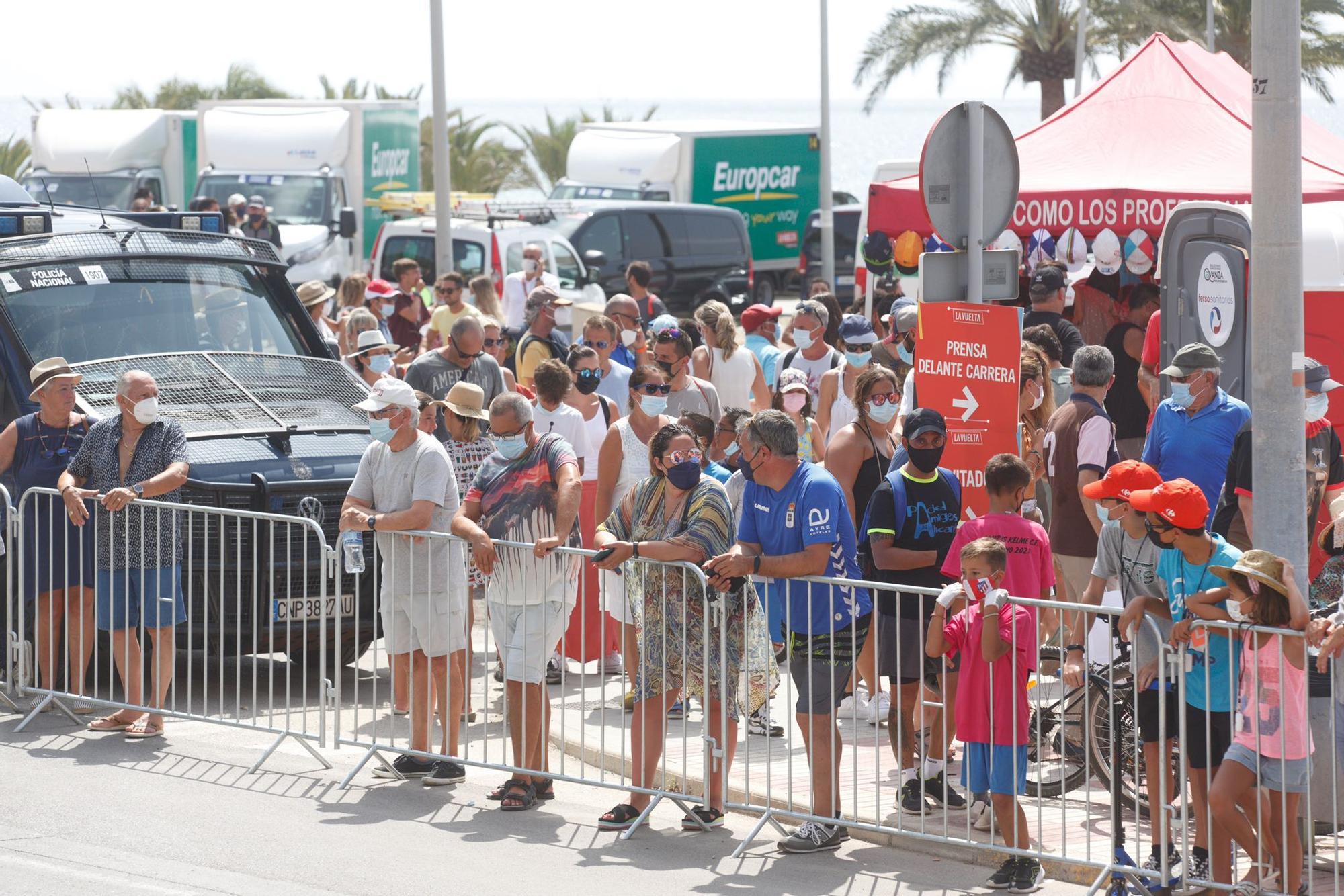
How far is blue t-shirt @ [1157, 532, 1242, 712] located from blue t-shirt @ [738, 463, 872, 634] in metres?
1.30

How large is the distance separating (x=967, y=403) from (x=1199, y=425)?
1315mm

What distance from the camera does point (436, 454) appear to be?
27.2 feet

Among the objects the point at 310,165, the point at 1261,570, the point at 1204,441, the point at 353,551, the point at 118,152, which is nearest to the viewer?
the point at 1261,570

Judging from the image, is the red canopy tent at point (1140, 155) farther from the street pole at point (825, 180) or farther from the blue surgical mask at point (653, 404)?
the street pole at point (825, 180)

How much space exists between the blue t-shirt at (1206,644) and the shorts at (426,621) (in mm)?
3295

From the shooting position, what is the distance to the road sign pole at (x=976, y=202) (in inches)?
308

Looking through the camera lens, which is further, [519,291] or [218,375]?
[519,291]

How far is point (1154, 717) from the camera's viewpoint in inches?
260

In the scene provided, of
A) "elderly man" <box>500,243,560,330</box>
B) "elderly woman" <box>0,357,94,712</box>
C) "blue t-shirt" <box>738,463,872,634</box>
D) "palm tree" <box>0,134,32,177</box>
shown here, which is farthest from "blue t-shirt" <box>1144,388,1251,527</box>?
"palm tree" <box>0,134,32,177</box>

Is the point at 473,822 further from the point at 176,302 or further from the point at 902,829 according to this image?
the point at 176,302

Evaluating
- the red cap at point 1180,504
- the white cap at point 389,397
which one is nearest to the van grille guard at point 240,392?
the white cap at point 389,397

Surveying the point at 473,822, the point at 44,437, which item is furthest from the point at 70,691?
the point at 473,822

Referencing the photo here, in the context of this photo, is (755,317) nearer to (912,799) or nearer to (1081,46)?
(912,799)

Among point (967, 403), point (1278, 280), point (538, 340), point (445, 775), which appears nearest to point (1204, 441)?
point (967, 403)
